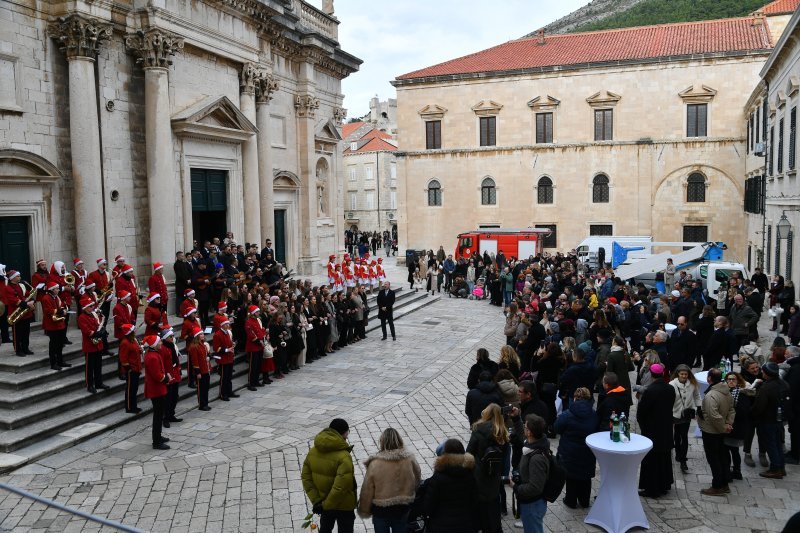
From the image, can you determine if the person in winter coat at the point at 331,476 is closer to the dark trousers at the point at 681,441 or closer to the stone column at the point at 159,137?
the dark trousers at the point at 681,441

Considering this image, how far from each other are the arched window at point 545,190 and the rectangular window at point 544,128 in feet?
7.66

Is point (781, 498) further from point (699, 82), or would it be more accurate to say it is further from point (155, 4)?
point (699, 82)

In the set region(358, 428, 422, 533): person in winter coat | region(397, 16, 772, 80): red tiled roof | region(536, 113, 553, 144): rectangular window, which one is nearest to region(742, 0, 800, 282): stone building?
region(397, 16, 772, 80): red tiled roof

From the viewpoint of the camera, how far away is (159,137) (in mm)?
16344

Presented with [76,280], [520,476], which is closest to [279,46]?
[76,280]

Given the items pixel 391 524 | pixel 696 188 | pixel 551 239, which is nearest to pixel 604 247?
pixel 551 239

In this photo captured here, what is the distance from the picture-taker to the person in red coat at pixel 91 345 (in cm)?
1152

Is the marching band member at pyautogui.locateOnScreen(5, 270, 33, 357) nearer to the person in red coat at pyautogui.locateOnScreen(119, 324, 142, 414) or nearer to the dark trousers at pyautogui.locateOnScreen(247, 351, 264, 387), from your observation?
the person in red coat at pyautogui.locateOnScreen(119, 324, 142, 414)

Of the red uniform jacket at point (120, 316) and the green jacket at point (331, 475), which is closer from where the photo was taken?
the green jacket at point (331, 475)

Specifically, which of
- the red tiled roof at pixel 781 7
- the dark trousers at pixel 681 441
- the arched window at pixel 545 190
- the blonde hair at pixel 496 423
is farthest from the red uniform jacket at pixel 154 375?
the red tiled roof at pixel 781 7

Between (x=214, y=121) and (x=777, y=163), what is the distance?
20.0 m

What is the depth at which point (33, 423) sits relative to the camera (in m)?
10.7

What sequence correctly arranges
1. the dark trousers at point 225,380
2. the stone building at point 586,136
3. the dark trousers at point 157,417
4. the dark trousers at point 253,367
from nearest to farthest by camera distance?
the dark trousers at point 157,417
the dark trousers at point 225,380
the dark trousers at point 253,367
the stone building at point 586,136

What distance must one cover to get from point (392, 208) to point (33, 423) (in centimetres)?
5753
